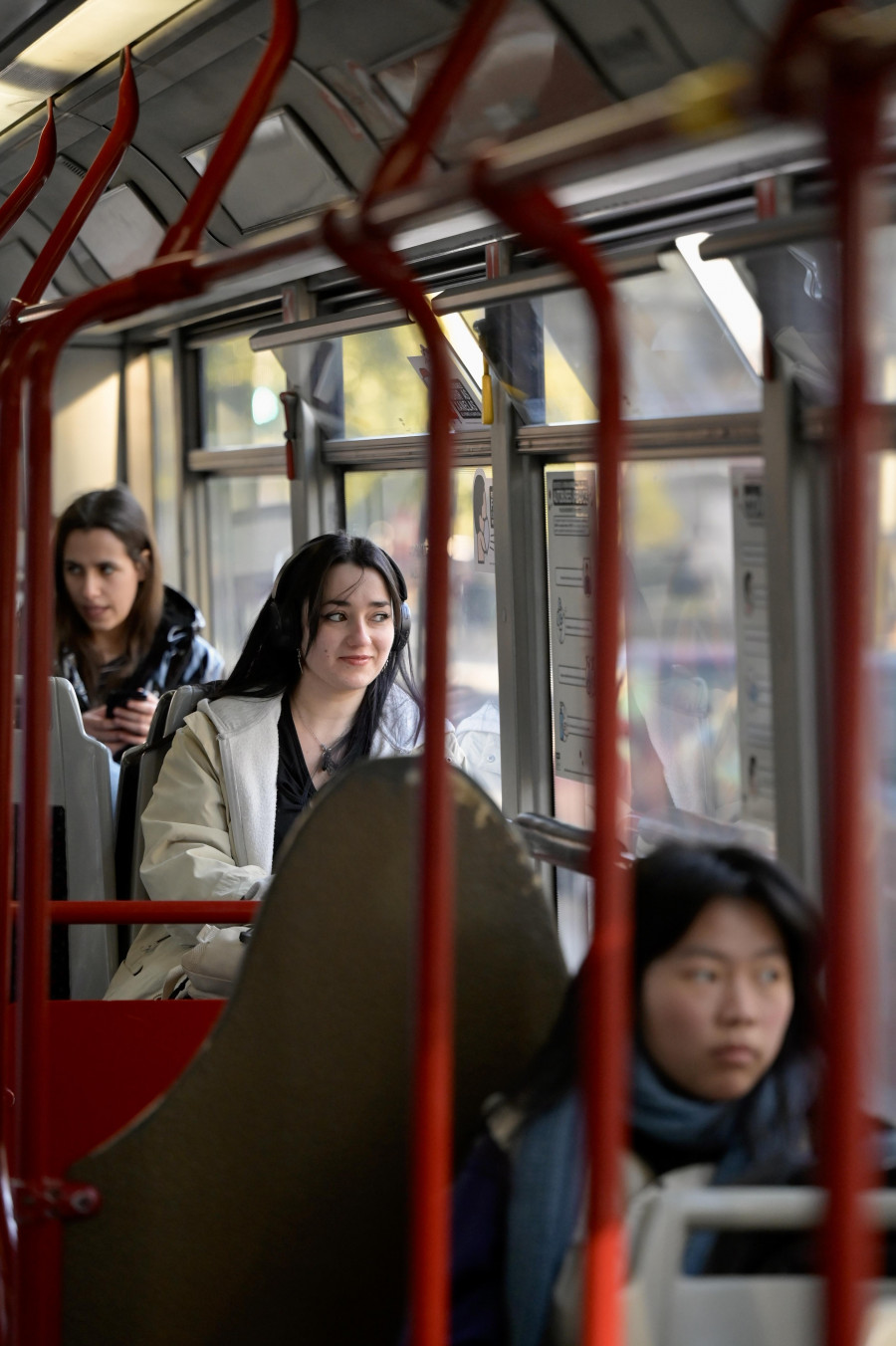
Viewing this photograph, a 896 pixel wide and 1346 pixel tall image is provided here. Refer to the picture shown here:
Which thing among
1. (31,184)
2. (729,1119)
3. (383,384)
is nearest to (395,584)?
(383,384)

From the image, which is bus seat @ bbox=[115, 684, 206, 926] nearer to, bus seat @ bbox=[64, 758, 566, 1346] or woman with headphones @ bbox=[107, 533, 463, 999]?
woman with headphones @ bbox=[107, 533, 463, 999]

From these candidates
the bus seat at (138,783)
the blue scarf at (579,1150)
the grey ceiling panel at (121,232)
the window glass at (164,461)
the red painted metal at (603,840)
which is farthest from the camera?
the window glass at (164,461)

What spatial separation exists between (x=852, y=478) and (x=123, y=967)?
8.75 feet

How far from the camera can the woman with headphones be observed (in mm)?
3018

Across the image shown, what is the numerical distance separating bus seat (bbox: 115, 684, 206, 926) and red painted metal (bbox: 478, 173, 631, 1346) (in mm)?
2472

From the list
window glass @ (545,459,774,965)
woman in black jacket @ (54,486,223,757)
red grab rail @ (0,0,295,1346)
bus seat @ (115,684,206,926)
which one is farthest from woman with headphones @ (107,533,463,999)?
red grab rail @ (0,0,295,1346)

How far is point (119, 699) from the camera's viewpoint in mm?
4137

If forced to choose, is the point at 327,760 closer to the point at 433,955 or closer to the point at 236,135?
the point at 236,135

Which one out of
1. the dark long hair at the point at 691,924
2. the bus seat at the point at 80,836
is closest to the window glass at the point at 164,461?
the bus seat at the point at 80,836

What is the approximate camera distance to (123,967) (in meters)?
3.10

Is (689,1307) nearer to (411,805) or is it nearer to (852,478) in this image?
(411,805)

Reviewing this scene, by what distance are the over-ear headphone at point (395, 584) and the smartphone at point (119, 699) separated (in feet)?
3.39

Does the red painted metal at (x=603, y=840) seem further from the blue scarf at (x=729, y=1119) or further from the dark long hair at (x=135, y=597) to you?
the dark long hair at (x=135, y=597)

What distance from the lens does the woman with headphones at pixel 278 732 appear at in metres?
3.02
